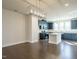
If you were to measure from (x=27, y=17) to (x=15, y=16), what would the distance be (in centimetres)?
130

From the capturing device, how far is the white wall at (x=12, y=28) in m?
5.20

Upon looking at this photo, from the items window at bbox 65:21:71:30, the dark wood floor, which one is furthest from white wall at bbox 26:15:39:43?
window at bbox 65:21:71:30

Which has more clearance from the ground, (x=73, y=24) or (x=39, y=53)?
(x=73, y=24)

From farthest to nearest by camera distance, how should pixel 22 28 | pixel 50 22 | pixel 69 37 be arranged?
pixel 50 22
pixel 69 37
pixel 22 28

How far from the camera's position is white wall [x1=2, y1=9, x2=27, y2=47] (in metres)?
5.20

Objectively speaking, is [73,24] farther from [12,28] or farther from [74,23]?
[12,28]

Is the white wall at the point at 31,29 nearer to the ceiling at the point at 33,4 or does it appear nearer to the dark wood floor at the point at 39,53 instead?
the ceiling at the point at 33,4

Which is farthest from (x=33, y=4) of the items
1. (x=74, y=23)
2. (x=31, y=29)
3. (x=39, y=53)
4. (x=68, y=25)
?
(x=68, y=25)

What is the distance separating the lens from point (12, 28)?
579 centimetres

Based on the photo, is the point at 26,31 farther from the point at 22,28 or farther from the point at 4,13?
the point at 4,13

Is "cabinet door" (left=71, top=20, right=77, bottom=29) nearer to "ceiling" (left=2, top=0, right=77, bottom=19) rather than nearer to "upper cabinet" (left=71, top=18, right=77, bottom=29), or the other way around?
"upper cabinet" (left=71, top=18, right=77, bottom=29)

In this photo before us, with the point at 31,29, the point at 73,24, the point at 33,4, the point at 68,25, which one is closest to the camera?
the point at 33,4

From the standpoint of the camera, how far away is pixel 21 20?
22.1ft

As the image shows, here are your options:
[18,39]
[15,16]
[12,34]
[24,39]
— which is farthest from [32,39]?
[15,16]
